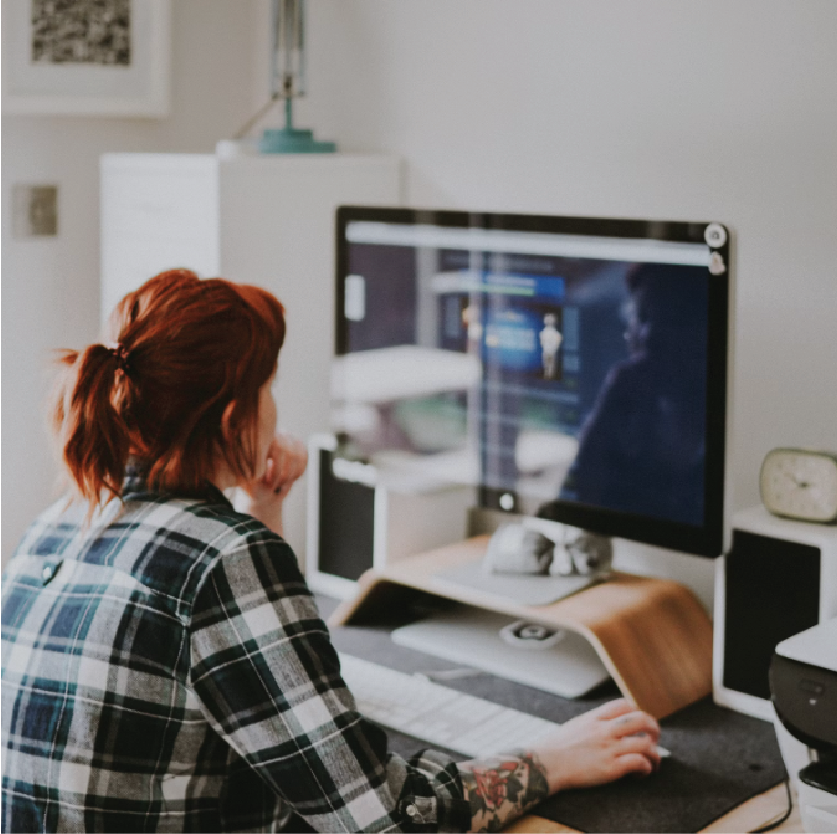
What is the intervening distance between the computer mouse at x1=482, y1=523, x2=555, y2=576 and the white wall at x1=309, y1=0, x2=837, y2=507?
0.93ft

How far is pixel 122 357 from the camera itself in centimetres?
115

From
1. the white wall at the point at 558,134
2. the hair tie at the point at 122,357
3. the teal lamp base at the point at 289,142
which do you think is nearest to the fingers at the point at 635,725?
the white wall at the point at 558,134

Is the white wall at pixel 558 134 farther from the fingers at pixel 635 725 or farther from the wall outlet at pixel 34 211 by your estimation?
the fingers at pixel 635 725

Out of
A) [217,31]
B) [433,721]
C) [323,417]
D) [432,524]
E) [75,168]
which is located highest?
[217,31]

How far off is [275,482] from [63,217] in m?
1.00

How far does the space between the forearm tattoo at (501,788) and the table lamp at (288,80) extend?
1.20 m

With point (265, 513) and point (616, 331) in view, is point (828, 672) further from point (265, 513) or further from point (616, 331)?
point (265, 513)

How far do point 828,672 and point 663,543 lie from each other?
35 cm

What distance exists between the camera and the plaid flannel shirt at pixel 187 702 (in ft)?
3.49

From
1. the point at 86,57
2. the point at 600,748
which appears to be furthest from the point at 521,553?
the point at 86,57

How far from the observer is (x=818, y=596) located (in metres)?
1.50

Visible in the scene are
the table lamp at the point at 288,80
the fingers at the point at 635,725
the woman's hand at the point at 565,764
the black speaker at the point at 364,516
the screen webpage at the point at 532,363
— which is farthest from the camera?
the table lamp at the point at 288,80

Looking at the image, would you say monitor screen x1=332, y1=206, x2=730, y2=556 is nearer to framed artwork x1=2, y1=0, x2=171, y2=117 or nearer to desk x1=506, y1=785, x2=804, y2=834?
desk x1=506, y1=785, x2=804, y2=834

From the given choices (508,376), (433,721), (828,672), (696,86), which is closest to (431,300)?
(508,376)
